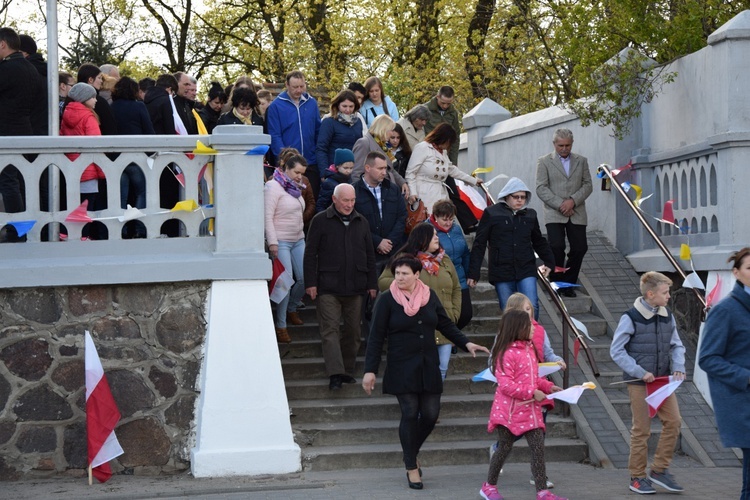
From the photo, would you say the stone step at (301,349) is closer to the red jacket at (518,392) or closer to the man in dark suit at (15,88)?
the man in dark suit at (15,88)

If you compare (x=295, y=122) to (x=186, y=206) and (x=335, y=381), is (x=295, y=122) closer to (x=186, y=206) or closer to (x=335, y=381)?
(x=186, y=206)

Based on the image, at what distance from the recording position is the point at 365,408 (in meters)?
10.2

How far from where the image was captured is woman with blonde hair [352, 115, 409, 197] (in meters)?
12.1

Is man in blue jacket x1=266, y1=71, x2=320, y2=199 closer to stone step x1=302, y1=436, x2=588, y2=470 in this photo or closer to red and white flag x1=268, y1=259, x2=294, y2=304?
red and white flag x1=268, y1=259, x2=294, y2=304

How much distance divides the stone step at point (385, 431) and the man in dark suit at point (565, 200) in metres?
2.54

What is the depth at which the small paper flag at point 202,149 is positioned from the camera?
9578mm

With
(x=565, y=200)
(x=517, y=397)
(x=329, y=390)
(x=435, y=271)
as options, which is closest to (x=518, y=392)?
(x=517, y=397)

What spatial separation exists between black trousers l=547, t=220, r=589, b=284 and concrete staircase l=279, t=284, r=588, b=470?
6.26 feet

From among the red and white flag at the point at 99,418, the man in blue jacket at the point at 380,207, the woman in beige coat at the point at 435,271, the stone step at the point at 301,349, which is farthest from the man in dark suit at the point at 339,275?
the red and white flag at the point at 99,418

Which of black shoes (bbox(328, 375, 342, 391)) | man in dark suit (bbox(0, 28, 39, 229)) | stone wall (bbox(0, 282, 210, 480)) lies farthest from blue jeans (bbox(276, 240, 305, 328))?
man in dark suit (bbox(0, 28, 39, 229))

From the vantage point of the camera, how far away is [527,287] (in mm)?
10898

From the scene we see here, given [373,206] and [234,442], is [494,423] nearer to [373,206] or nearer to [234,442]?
[234,442]

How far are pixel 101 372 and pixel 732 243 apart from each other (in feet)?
18.1

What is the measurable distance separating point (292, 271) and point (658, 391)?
403 cm
